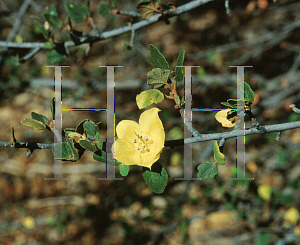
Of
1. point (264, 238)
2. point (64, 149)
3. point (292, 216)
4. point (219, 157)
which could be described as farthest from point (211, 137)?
point (292, 216)

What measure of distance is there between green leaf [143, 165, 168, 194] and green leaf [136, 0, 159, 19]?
0.77 m

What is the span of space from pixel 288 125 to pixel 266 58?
8.33 ft

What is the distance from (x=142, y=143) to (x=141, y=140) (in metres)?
0.02

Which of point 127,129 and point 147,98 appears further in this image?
point 127,129

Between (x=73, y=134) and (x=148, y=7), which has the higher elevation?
(x=148, y=7)

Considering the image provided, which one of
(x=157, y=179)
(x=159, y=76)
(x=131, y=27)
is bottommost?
(x=157, y=179)

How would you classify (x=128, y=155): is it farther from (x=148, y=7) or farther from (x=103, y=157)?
(x=148, y=7)

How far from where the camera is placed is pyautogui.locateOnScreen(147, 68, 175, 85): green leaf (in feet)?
2.73

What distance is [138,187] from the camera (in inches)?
123

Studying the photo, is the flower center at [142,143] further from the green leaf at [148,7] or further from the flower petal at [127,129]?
the green leaf at [148,7]

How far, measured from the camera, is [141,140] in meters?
1.10

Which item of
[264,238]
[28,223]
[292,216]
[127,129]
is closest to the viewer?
[127,129]

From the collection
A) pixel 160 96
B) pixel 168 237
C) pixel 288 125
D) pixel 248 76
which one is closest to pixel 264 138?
pixel 248 76

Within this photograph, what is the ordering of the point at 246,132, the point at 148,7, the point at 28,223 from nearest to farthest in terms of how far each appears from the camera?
the point at 246,132 → the point at 148,7 → the point at 28,223
